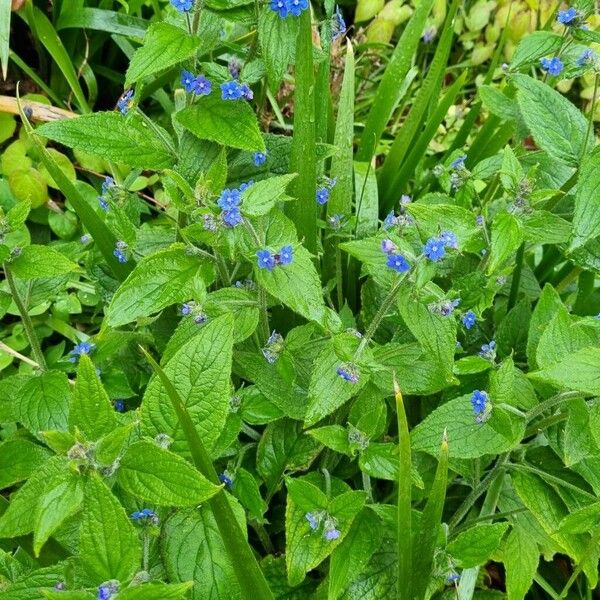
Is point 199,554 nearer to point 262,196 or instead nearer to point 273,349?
point 273,349

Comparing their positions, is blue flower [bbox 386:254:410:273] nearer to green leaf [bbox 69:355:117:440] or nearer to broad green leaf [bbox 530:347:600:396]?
broad green leaf [bbox 530:347:600:396]

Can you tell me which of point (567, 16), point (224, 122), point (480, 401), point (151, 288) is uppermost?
point (567, 16)

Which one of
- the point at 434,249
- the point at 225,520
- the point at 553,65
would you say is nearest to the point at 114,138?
the point at 434,249

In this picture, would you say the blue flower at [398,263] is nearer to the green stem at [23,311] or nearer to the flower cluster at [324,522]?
the flower cluster at [324,522]

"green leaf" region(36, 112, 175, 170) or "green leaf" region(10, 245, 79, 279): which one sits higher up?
"green leaf" region(36, 112, 175, 170)

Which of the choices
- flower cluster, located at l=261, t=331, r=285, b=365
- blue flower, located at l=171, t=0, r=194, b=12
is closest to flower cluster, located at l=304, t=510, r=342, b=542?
flower cluster, located at l=261, t=331, r=285, b=365

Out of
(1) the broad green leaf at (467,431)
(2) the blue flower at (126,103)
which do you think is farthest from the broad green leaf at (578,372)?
(2) the blue flower at (126,103)

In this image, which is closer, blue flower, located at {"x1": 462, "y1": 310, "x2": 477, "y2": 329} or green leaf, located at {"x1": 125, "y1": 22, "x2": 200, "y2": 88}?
green leaf, located at {"x1": 125, "y1": 22, "x2": 200, "y2": 88}

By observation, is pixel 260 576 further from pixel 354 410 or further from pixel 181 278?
pixel 181 278
